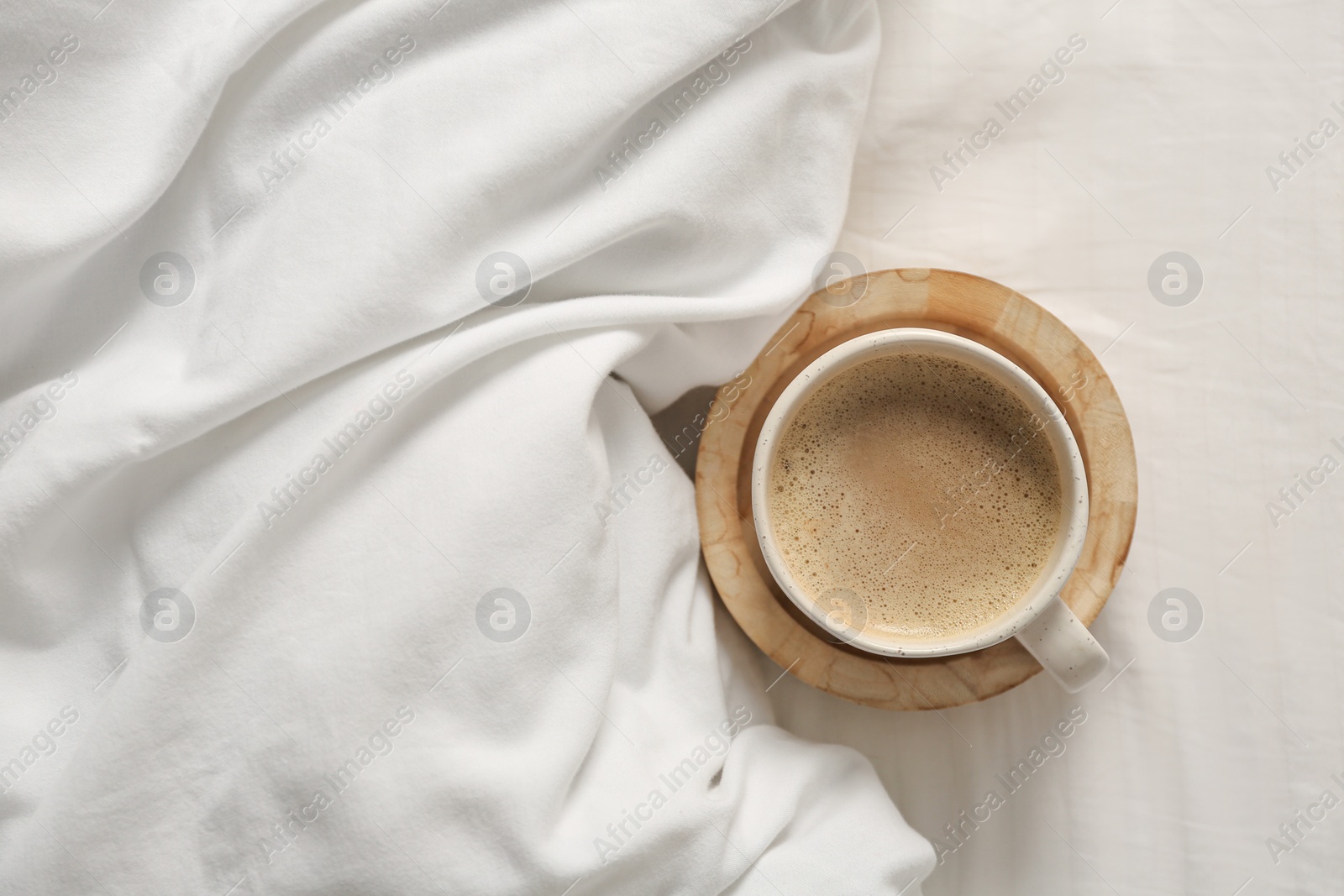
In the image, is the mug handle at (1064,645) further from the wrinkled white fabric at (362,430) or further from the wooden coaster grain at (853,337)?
the wrinkled white fabric at (362,430)

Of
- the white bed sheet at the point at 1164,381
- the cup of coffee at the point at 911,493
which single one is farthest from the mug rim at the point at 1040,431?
the white bed sheet at the point at 1164,381

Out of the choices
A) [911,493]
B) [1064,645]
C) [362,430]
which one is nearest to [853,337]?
[911,493]

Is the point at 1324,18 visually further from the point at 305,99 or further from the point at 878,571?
the point at 305,99

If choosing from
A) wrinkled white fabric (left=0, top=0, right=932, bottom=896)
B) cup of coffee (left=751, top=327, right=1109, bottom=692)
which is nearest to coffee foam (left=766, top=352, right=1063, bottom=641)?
cup of coffee (left=751, top=327, right=1109, bottom=692)

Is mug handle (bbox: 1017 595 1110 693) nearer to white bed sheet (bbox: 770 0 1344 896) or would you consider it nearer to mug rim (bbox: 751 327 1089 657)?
mug rim (bbox: 751 327 1089 657)

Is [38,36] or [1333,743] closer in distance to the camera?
[38,36]

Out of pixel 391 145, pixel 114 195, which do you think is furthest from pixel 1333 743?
pixel 114 195
